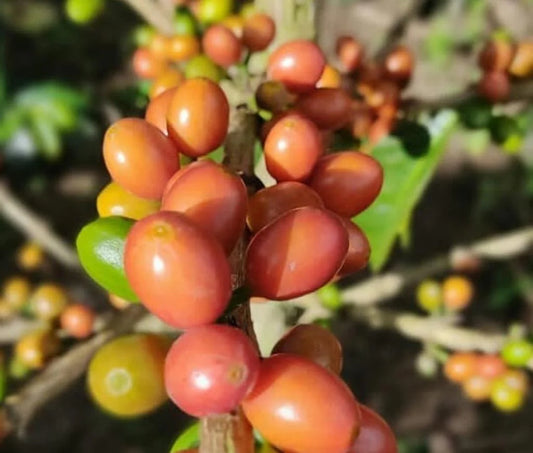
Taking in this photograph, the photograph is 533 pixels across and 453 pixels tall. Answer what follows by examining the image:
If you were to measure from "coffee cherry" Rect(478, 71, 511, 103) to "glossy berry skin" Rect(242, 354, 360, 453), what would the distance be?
0.68 m

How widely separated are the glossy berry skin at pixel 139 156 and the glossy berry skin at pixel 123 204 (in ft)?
0.12

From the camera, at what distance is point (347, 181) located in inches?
23.7

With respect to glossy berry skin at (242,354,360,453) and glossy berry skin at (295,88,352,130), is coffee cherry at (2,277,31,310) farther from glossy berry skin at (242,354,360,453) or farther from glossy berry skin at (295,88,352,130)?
glossy berry skin at (242,354,360,453)

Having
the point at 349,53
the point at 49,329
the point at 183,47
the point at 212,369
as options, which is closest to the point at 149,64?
the point at 183,47

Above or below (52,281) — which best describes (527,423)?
below

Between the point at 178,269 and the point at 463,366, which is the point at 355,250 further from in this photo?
the point at 463,366

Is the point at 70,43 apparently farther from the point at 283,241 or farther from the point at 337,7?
the point at 283,241

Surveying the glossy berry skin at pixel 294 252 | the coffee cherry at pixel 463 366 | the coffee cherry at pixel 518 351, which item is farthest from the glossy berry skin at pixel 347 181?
the coffee cherry at pixel 463 366

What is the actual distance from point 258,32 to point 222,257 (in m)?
0.40

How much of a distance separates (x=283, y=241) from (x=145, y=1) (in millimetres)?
701

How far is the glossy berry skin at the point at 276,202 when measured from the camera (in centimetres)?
54

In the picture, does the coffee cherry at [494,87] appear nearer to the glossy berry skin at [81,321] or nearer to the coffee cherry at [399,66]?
the coffee cherry at [399,66]

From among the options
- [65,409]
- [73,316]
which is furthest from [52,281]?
[73,316]

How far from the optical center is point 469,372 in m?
1.24
